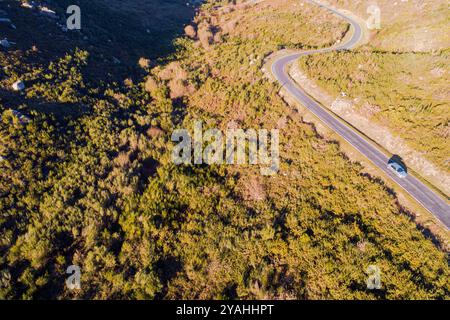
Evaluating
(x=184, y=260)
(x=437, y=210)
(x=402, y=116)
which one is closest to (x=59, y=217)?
(x=184, y=260)

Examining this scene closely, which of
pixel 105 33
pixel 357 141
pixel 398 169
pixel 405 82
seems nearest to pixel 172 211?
pixel 357 141

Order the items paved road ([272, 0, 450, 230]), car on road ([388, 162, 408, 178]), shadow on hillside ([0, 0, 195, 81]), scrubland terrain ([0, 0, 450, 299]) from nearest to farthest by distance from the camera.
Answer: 1. scrubland terrain ([0, 0, 450, 299])
2. paved road ([272, 0, 450, 230])
3. car on road ([388, 162, 408, 178])
4. shadow on hillside ([0, 0, 195, 81])

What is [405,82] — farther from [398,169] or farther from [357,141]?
[398,169]

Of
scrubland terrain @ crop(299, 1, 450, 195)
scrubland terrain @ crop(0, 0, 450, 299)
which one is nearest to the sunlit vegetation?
scrubland terrain @ crop(299, 1, 450, 195)

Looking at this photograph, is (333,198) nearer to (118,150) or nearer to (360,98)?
(360,98)

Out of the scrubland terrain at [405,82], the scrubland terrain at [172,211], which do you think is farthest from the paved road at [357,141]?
the scrubland terrain at [172,211]

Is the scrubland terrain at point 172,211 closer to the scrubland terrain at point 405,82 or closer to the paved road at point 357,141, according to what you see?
the paved road at point 357,141

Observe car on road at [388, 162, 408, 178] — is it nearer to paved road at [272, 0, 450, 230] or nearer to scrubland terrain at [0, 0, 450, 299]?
paved road at [272, 0, 450, 230]
